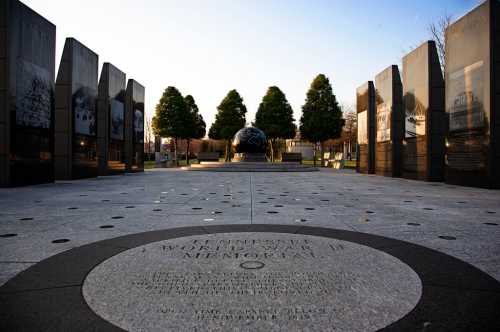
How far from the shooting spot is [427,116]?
1672cm

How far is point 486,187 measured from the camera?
12648 mm

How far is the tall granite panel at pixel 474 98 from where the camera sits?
41.5ft

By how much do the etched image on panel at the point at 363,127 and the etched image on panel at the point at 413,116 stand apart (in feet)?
20.4

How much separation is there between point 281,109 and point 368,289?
137 feet

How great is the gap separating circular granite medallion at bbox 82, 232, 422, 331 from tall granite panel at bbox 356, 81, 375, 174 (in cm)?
2203

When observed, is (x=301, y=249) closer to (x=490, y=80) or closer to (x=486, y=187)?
(x=486, y=187)

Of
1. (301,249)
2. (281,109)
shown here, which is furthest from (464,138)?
(281,109)

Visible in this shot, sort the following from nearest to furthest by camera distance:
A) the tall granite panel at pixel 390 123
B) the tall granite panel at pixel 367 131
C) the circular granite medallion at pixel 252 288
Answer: the circular granite medallion at pixel 252 288, the tall granite panel at pixel 390 123, the tall granite panel at pixel 367 131

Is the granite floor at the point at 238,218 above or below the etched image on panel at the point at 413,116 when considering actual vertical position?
below

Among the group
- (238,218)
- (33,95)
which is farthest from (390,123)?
(33,95)

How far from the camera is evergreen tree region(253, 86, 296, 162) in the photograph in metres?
43.3

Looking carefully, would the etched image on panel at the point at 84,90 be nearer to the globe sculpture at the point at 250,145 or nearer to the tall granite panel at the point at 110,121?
the tall granite panel at the point at 110,121

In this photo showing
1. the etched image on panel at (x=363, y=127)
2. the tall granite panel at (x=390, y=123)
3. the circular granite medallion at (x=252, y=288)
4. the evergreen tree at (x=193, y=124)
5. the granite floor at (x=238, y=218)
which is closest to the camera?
the circular granite medallion at (x=252, y=288)

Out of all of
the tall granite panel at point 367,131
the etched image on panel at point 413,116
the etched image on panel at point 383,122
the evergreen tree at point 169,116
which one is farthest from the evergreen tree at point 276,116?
the etched image on panel at point 413,116
